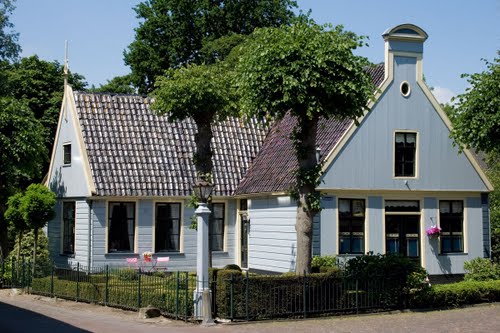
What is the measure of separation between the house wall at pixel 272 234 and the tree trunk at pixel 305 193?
17.7ft

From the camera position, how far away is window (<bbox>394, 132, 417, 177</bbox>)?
27719mm

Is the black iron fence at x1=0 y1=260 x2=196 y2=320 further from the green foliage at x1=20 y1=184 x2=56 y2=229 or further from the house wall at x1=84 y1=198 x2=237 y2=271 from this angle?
the green foliage at x1=20 y1=184 x2=56 y2=229

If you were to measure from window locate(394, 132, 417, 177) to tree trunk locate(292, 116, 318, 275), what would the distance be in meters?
7.44

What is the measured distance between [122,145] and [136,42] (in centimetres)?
2119

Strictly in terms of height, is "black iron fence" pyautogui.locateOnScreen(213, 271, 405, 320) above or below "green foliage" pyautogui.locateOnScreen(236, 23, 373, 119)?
below

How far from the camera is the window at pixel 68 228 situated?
30.0 metres

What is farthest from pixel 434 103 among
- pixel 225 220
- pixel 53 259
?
pixel 53 259

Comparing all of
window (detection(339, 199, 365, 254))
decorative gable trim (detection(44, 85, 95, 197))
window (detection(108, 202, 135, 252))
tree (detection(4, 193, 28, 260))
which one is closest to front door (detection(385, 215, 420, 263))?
window (detection(339, 199, 365, 254))

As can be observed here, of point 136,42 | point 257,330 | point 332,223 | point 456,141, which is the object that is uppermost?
point 136,42

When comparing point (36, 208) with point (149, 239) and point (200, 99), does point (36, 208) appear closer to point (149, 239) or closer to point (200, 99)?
point (149, 239)

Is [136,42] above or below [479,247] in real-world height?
above

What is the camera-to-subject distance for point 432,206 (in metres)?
28.0

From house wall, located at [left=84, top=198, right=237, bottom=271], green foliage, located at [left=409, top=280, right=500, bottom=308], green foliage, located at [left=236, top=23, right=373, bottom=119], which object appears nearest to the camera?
green foliage, located at [left=236, top=23, right=373, bottom=119]

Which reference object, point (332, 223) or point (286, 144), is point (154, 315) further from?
point (286, 144)
